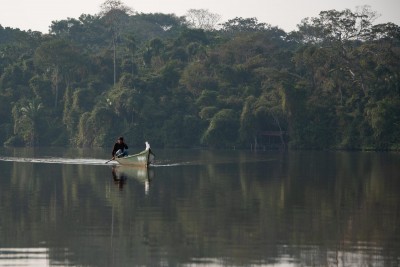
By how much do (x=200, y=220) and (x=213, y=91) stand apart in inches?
2242

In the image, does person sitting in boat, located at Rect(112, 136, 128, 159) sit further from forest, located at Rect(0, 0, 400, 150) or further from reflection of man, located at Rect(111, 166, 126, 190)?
forest, located at Rect(0, 0, 400, 150)

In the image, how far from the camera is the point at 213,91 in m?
75.5

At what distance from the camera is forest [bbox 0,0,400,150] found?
2746 inches

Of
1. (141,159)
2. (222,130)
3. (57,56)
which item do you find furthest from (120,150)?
(57,56)

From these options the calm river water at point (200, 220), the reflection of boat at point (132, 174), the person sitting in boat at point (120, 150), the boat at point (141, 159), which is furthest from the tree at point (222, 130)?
the calm river water at point (200, 220)

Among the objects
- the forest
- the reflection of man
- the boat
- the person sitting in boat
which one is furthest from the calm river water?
the forest

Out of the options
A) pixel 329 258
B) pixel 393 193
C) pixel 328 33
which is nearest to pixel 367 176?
pixel 393 193

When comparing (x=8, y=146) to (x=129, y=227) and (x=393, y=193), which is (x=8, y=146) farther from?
(x=129, y=227)

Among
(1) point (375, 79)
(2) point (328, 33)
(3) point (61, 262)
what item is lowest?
(3) point (61, 262)

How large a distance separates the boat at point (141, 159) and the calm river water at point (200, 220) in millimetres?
4730

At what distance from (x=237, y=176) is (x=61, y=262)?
19791 millimetres

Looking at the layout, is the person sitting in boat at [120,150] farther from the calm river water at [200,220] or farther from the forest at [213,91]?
the forest at [213,91]

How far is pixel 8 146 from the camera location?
78.1m

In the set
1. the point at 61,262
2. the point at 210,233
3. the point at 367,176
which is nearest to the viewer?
the point at 61,262
